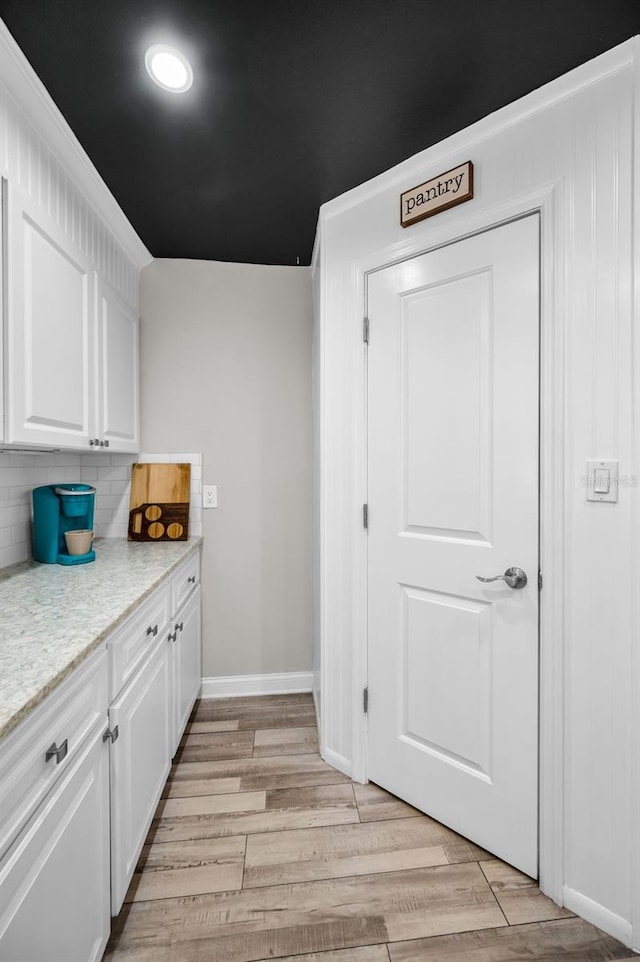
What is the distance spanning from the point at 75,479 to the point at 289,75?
6.56 ft

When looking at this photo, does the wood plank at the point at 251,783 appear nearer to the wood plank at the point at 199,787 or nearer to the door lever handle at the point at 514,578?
the wood plank at the point at 199,787

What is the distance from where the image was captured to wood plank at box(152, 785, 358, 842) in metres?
1.66

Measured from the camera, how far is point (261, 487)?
2.67 metres

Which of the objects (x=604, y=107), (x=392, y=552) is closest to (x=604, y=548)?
(x=392, y=552)

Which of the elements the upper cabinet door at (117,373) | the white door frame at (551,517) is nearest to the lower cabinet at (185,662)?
the upper cabinet door at (117,373)

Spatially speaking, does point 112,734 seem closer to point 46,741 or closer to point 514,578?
point 46,741

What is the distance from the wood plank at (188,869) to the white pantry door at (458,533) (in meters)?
0.63

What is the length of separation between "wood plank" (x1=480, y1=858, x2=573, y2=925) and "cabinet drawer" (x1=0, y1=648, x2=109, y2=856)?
1.29 m

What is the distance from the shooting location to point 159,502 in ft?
8.36

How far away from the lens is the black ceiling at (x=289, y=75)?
116 centimetres

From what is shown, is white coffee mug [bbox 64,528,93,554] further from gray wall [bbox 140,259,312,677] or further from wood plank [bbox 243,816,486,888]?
wood plank [bbox 243,816,486,888]

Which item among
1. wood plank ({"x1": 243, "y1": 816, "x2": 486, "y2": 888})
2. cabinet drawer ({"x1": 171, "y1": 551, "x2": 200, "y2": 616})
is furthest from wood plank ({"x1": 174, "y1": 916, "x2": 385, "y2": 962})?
cabinet drawer ({"x1": 171, "y1": 551, "x2": 200, "y2": 616})

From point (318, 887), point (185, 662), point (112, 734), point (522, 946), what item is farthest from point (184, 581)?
point (522, 946)

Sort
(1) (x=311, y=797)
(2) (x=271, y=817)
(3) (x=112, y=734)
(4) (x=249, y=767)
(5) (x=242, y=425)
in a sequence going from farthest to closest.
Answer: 1. (5) (x=242, y=425)
2. (4) (x=249, y=767)
3. (1) (x=311, y=797)
4. (2) (x=271, y=817)
5. (3) (x=112, y=734)
